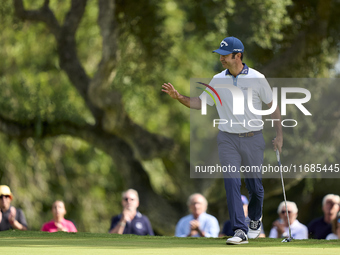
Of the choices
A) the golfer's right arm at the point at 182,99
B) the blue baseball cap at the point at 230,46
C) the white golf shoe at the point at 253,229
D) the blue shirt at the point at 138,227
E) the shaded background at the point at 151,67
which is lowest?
the white golf shoe at the point at 253,229

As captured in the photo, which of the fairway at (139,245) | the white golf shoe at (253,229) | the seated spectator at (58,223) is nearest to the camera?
the fairway at (139,245)

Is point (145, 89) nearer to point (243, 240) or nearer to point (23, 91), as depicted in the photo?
point (23, 91)

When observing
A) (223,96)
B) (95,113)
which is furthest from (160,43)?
(223,96)

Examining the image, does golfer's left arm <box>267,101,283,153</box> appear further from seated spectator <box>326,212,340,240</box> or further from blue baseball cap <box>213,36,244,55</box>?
seated spectator <box>326,212,340,240</box>

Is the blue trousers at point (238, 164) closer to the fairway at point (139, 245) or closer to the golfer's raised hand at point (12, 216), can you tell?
the fairway at point (139, 245)

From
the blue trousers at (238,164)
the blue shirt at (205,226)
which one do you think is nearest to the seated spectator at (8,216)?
the blue shirt at (205,226)

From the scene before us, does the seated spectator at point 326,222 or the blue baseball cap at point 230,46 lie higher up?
the blue baseball cap at point 230,46

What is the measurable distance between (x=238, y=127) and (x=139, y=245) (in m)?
1.45

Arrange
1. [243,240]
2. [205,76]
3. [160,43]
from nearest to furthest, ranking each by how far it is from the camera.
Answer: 1. [243,240]
2. [160,43]
3. [205,76]

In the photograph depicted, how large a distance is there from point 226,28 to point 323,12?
2.12m

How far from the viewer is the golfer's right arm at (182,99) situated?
581 cm

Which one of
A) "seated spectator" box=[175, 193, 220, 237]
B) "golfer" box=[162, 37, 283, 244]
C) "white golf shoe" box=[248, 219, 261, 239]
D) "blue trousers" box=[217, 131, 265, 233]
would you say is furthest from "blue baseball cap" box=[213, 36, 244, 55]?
"seated spectator" box=[175, 193, 220, 237]

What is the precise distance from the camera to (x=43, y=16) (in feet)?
43.1

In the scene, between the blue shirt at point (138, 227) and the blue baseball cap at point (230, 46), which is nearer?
the blue baseball cap at point (230, 46)
